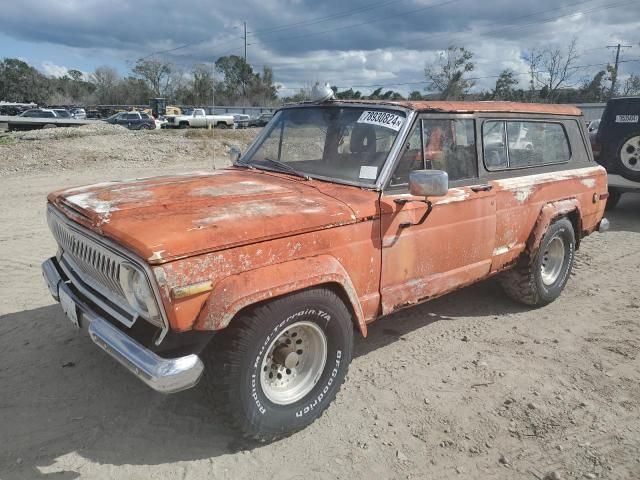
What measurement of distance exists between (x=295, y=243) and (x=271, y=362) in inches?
29.6

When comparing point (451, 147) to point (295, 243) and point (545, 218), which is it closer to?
point (545, 218)

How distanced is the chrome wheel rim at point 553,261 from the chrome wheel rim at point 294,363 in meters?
3.06

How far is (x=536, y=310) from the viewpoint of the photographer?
4.99m

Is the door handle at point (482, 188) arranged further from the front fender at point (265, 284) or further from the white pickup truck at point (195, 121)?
the white pickup truck at point (195, 121)

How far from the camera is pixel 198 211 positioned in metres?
2.85

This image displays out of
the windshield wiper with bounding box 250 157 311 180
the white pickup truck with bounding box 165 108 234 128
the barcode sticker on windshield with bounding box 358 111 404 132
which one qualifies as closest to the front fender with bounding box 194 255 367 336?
the windshield wiper with bounding box 250 157 311 180

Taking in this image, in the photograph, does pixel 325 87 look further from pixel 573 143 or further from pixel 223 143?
pixel 223 143

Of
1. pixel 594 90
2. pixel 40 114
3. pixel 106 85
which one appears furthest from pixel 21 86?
pixel 594 90

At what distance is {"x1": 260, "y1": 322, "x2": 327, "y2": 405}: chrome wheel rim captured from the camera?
2979 millimetres

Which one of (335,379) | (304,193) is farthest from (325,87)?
(335,379)

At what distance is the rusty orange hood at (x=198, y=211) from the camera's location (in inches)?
97.8

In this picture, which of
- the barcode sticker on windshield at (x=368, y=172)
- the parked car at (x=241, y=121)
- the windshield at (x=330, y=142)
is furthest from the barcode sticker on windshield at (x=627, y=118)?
the parked car at (x=241, y=121)

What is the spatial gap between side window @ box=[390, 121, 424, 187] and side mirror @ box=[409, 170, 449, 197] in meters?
0.34

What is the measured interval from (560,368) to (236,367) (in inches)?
102
